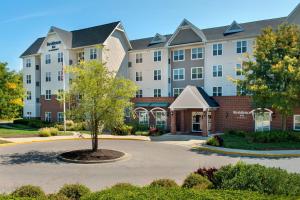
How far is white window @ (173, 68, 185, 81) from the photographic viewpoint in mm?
38844

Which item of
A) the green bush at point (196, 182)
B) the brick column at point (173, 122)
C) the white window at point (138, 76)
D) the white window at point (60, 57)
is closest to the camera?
the green bush at point (196, 182)

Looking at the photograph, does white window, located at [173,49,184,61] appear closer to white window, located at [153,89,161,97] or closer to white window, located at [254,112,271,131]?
white window, located at [153,89,161,97]

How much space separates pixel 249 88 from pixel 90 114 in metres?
14.2

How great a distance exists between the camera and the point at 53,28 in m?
43.2

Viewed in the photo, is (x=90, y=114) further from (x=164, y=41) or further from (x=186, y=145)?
(x=164, y=41)

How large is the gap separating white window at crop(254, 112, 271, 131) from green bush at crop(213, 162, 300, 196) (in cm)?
2234

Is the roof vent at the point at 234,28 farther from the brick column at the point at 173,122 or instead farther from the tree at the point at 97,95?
the tree at the point at 97,95

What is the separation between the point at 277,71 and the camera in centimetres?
2381

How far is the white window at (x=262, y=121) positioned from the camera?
30.4 metres

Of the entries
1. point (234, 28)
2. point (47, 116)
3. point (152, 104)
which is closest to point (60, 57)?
point (47, 116)

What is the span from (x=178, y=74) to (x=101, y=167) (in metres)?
24.8

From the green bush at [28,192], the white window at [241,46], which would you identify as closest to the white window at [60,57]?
the white window at [241,46]

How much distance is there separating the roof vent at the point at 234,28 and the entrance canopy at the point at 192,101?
9512mm

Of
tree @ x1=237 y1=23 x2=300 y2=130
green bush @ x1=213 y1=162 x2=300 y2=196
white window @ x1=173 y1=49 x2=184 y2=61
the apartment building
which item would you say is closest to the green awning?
→ the apartment building
